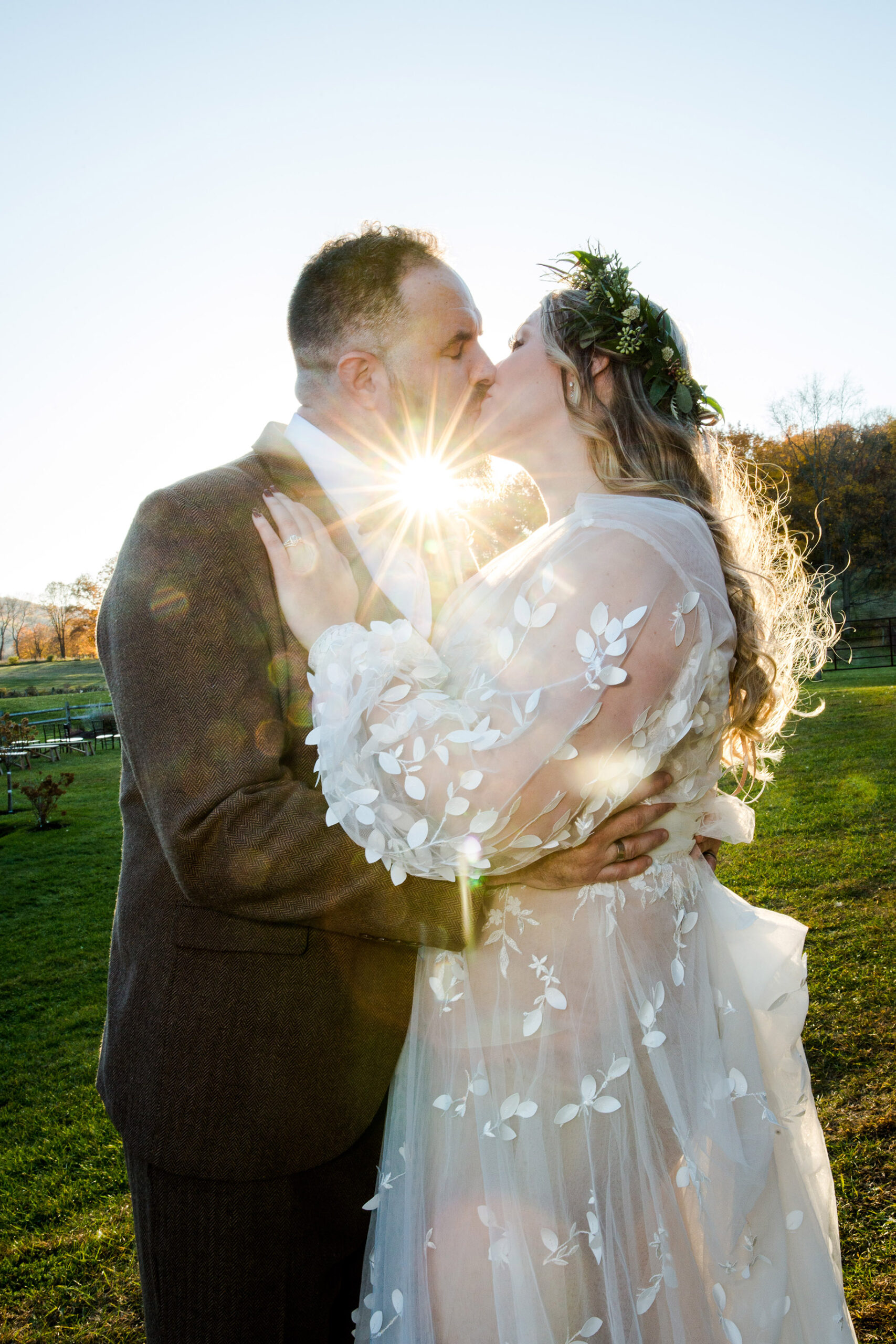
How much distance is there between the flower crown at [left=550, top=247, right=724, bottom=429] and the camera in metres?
2.53

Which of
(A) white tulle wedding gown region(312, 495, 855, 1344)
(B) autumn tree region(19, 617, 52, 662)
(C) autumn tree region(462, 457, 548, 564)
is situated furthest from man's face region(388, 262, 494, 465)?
(B) autumn tree region(19, 617, 52, 662)

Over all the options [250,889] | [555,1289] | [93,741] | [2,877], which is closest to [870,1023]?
[555,1289]

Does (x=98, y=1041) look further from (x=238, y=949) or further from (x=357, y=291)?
(x=357, y=291)

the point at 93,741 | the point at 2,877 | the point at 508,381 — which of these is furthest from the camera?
the point at 93,741

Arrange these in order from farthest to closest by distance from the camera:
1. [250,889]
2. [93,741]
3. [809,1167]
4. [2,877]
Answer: [93,741]
[2,877]
[809,1167]
[250,889]

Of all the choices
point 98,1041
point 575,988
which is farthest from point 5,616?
point 575,988

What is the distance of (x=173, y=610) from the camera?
1.87 meters

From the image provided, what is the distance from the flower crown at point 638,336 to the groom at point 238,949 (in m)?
1.22

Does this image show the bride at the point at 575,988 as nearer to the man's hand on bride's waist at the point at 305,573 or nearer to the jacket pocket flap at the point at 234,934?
the man's hand on bride's waist at the point at 305,573

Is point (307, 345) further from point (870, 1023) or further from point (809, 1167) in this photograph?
point (870, 1023)

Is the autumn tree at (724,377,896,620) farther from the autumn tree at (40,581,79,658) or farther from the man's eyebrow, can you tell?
the autumn tree at (40,581,79,658)

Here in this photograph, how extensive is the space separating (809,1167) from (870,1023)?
346 centimetres

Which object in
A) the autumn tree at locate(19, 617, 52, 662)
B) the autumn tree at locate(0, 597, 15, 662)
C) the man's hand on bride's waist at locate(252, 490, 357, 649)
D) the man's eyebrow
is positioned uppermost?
the autumn tree at locate(0, 597, 15, 662)

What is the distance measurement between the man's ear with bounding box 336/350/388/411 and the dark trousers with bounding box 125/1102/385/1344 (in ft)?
7.23
